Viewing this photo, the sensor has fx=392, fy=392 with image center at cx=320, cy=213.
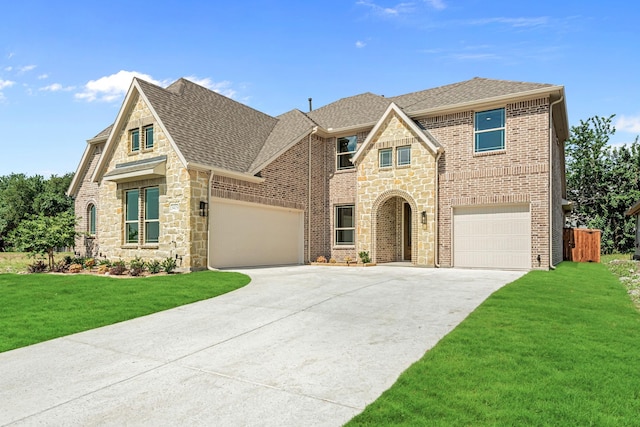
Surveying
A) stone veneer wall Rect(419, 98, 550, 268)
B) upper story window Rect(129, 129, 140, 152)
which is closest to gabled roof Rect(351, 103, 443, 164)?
stone veneer wall Rect(419, 98, 550, 268)

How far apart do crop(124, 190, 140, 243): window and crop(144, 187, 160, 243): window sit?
610 mm

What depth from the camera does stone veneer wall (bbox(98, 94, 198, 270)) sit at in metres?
14.1

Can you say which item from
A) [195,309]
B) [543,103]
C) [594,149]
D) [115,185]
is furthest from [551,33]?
[594,149]

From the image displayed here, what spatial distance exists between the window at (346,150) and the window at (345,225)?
2141 millimetres

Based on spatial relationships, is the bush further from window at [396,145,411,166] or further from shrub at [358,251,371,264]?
window at [396,145,411,166]

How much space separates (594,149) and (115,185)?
38.2m

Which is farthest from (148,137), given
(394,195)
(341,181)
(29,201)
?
(29,201)

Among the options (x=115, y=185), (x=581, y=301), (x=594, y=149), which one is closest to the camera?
(x=581, y=301)

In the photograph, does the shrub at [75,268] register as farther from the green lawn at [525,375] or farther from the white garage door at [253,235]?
the green lawn at [525,375]

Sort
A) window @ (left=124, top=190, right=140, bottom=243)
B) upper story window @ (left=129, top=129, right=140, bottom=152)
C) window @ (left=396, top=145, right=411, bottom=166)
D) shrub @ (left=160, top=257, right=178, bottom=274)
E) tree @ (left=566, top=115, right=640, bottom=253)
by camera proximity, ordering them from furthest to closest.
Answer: tree @ (left=566, top=115, right=640, bottom=253) < window @ (left=396, top=145, right=411, bottom=166) < upper story window @ (left=129, top=129, right=140, bottom=152) < window @ (left=124, top=190, right=140, bottom=243) < shrub @ (left=160, top=257, right=178, bottom=274)

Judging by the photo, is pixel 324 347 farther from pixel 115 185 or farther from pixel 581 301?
pixel 115 185

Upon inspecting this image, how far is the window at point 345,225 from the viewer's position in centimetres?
1914

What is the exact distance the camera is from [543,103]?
47.5 feet

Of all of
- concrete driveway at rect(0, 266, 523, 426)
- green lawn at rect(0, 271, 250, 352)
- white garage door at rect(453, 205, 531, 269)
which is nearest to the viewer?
concrete driveway at rect(0, 266, 523, 426)
